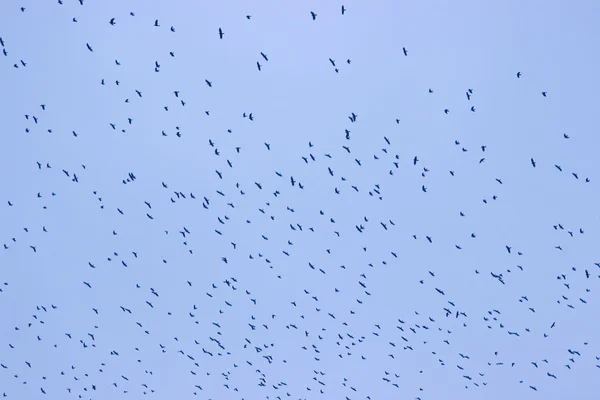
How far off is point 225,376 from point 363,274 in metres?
8.06

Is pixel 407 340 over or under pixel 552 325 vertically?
under

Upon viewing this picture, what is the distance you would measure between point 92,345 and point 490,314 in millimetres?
17982

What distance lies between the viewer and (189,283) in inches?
1236

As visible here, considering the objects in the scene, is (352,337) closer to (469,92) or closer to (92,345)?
(92,345)

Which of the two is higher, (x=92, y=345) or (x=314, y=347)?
(x=314, y=347)

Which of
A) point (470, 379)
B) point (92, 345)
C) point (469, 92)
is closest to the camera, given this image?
point (469, 92)

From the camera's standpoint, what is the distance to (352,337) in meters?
28.8

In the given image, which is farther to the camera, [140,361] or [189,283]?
[189,283]

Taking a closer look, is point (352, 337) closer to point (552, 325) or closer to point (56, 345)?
point (552, 325)

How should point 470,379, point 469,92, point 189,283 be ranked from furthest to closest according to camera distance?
point 189,283 < point 470,379 < point 469,92

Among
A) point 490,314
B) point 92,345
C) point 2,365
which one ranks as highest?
point 490,314

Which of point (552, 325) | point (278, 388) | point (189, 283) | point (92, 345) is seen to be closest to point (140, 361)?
point (92, 345)

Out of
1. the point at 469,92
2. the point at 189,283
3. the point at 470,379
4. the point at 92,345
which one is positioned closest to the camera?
the point at 469,92

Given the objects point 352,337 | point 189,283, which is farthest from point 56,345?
point 352,337
